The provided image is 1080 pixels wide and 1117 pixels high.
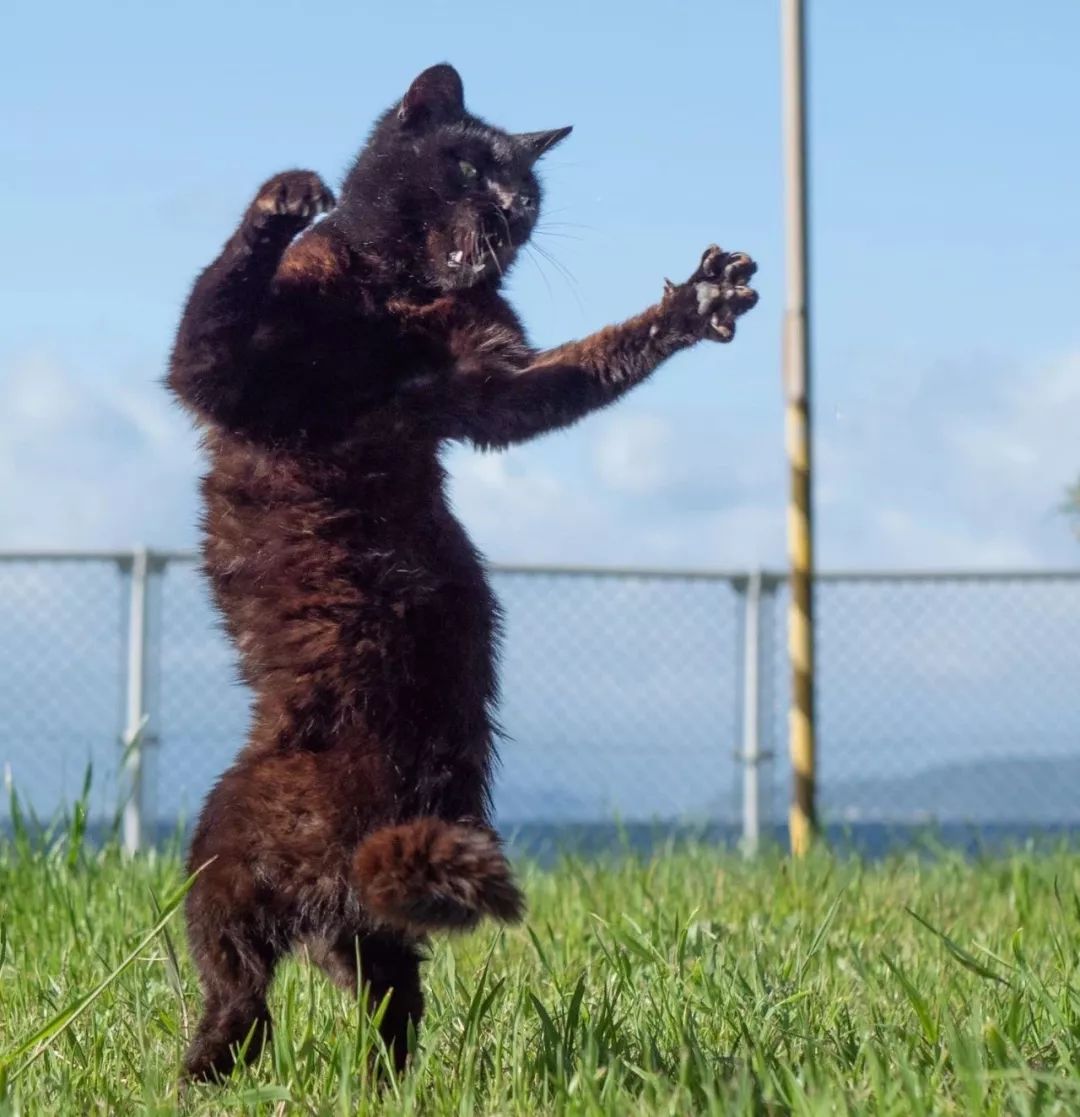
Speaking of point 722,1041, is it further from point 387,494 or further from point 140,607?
point 140,607

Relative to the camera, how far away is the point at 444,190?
7.72 ft

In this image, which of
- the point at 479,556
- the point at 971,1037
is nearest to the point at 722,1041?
the point at 971,1037

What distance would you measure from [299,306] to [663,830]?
3.67 meters

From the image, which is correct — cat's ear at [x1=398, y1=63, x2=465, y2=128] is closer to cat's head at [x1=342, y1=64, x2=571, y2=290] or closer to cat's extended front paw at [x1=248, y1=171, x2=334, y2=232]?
cat's head at [x1=342, y1=64, x2=571, y2=290]

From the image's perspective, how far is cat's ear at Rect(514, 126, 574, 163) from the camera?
2.49 m

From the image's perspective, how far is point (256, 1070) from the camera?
212 centimetres

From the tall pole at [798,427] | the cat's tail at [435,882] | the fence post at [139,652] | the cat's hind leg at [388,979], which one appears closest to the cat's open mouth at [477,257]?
the cat's tail at [435,882]

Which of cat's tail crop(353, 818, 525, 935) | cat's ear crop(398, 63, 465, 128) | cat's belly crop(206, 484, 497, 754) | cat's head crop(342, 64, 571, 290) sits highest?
cat's ear crop(398, 63, 465, 128)

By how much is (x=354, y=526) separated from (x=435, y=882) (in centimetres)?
55

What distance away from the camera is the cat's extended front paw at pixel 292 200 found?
208 centimetres

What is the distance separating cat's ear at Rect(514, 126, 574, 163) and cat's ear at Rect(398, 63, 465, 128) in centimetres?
12

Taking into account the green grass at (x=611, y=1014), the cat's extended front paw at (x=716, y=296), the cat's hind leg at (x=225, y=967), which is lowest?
the green grass at (x=611, y=1014)

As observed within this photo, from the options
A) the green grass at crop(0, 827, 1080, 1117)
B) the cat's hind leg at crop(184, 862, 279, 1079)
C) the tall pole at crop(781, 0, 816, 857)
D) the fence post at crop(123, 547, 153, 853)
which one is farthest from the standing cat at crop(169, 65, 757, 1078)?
the fence post at crop(123, 547, 153, 853)

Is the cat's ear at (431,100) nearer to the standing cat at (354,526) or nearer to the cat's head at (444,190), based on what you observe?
the cat's head at (444,190)
